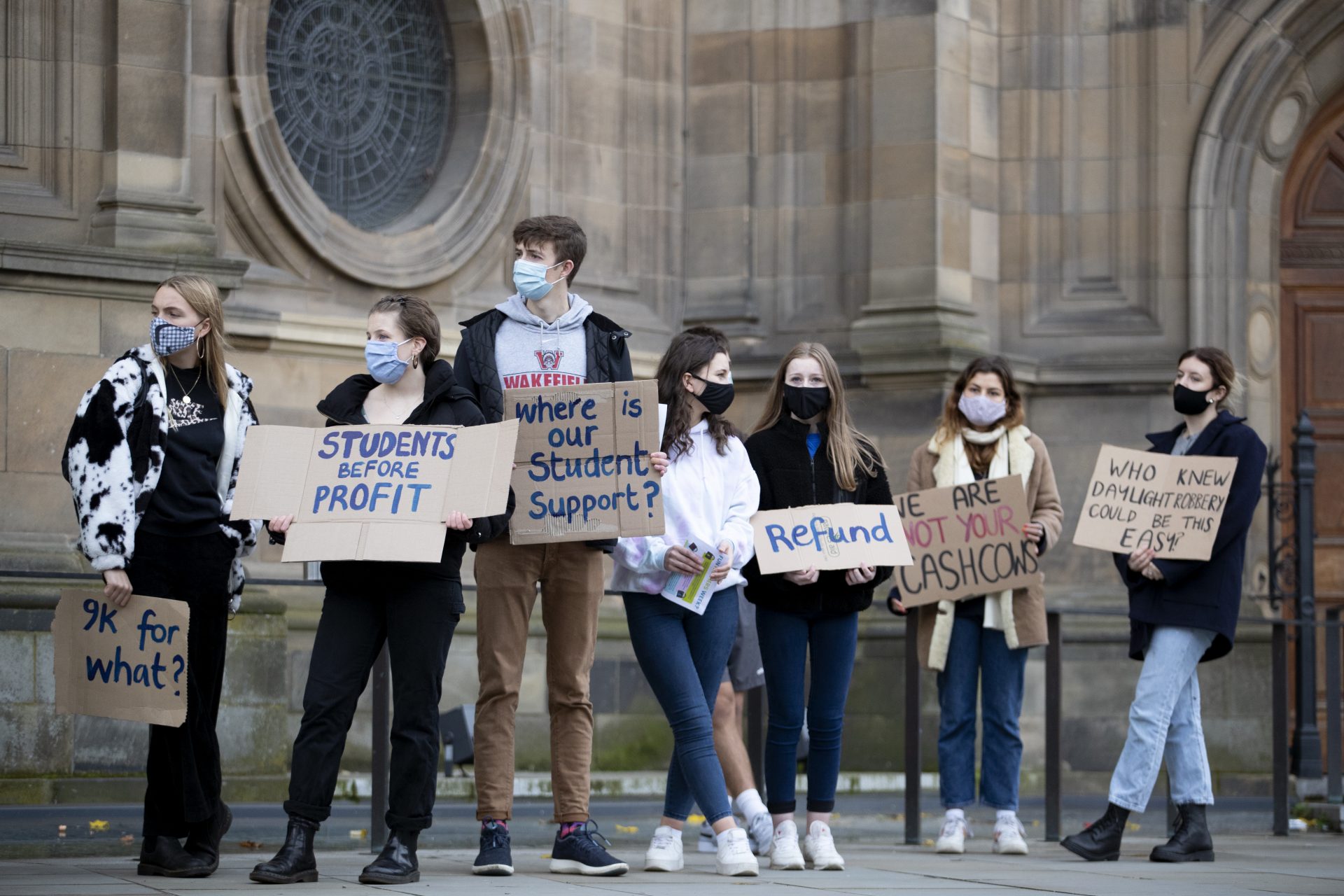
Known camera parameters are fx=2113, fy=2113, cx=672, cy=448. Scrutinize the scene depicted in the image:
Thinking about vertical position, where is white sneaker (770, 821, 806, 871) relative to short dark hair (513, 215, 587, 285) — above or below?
below

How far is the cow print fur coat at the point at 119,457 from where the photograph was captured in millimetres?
6824

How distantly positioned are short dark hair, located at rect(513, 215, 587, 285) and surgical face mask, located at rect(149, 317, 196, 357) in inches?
45.0

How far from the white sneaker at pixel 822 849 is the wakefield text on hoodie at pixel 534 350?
1876 millimetres

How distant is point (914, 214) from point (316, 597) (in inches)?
185

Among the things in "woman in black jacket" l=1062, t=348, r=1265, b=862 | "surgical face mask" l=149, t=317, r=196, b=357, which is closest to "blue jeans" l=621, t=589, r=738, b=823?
"surgical face mask" l=149, t=317, r=196, b=357

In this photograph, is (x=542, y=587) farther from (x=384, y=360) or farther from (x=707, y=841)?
(x=707, y=841)

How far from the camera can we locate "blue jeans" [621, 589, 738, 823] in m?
7.29

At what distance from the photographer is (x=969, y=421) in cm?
921

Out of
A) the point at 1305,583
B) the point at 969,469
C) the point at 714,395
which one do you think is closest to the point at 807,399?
the point at 714,395

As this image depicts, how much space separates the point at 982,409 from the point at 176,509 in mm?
3645

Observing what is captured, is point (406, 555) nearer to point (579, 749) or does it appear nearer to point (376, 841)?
point (579, 749)

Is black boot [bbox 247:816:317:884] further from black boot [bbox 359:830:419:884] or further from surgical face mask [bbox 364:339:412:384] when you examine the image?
surgical face mask [bbox 364:339:412:384]

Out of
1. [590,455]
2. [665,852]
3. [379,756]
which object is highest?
[590,455]

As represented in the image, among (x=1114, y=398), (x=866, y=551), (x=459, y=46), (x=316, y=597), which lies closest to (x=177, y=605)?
(x=866, y=551)
